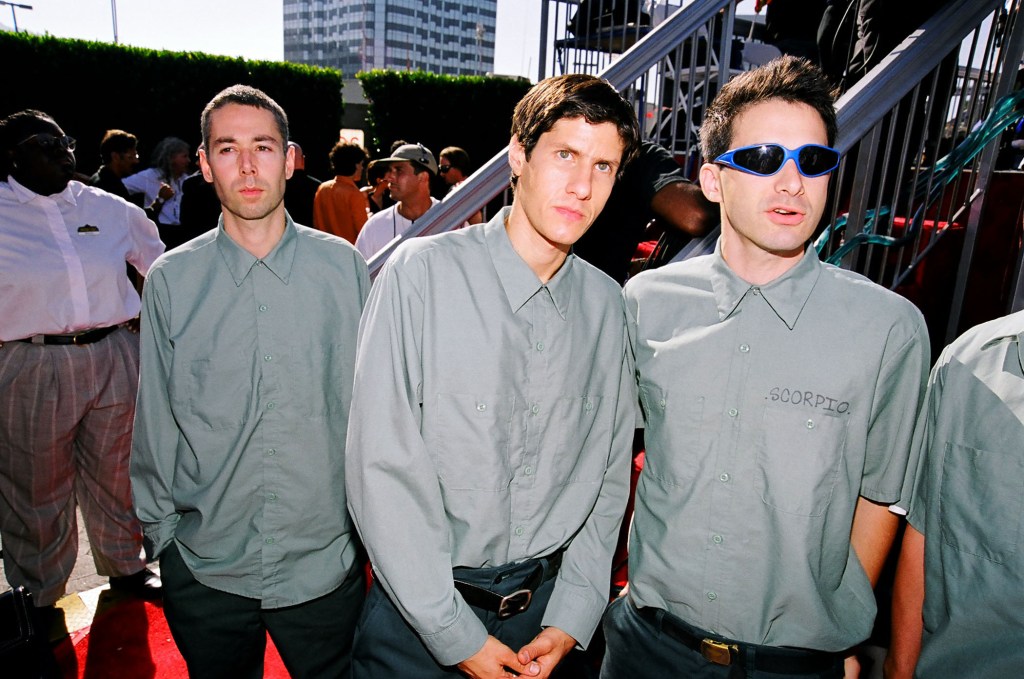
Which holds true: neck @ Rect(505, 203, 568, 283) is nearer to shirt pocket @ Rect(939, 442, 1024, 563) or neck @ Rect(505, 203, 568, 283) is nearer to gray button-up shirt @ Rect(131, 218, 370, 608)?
gray button-up shirt @ Rect(131, 218, 370, 608)

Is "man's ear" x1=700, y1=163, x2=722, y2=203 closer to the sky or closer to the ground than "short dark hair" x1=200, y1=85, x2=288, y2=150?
closer to the ground

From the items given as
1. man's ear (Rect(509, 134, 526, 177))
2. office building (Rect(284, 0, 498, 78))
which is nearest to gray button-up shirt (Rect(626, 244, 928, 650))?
man's ear (Rect(509, 134, 526, 177))

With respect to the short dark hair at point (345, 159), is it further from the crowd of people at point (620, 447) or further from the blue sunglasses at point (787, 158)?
the blue sunglasses at point (787, 158)

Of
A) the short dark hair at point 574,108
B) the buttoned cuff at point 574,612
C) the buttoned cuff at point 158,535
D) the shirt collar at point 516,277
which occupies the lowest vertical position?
the buttoned cuff at point 158,535

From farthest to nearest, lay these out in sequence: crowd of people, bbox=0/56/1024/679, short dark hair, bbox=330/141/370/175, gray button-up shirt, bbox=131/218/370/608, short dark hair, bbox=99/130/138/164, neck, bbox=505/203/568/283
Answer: short dark hair, bbox=99/130/138/164
short dark hair, bbox=330/141/370/175
gray button-up shirt, bbox=131/218/370/608
neck, bbox=505/203/568/283
crowd of people, bbox=0/56/1024/679

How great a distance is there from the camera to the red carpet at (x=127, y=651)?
9.37 feet

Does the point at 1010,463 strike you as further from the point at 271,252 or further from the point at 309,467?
the point at 271,252

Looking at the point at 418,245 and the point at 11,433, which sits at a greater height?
the point at 418,245

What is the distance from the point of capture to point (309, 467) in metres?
2.09

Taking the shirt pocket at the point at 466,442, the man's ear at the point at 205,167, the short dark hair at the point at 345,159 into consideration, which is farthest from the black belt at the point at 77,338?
the short dark hair at the point at 345,159

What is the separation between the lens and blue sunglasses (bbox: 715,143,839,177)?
157 cm

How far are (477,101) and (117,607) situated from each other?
16027 mm

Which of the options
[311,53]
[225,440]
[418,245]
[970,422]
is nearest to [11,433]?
[225,440]

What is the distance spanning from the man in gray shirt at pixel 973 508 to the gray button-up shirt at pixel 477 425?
0.73m
